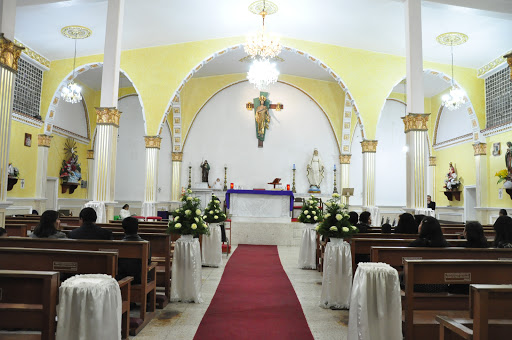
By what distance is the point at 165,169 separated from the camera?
17188 mm

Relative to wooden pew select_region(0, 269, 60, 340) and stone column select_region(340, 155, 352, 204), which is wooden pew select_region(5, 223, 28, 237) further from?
stone column select_region(340, 155, 352, 204)

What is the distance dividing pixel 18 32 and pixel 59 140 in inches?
184

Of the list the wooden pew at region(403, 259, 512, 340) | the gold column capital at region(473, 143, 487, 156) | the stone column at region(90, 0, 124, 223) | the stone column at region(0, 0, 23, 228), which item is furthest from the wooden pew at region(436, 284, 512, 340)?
the gold column capital at region(473, 143, 487, 156)

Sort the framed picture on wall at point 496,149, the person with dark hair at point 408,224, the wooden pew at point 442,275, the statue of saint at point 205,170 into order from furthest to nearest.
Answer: the statue of saint at point 205,170 → the framed picture on wall at point 496,149 → the person with dark hair at point 408,224 → the wooden pew at point 442,275

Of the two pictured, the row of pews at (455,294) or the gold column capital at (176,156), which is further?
the gold column capital at (176,156)

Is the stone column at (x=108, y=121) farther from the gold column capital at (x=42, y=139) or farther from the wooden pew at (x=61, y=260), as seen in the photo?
the wooden pew at (x=61, y=260)

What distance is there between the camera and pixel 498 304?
233 cm


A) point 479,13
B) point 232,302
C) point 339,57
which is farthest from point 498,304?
point 339,57

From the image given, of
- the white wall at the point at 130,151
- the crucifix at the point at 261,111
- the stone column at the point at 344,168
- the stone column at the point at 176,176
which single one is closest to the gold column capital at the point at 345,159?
the stone column at the point at 344,168

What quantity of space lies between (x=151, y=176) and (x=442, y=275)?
35.9 feet

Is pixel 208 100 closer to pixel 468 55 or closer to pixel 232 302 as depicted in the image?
pixel 468 55

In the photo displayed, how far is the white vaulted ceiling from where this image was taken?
32.4 feet

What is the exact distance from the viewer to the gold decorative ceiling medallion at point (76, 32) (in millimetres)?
10914

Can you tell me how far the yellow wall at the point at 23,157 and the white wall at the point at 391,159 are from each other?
42.1 ft
